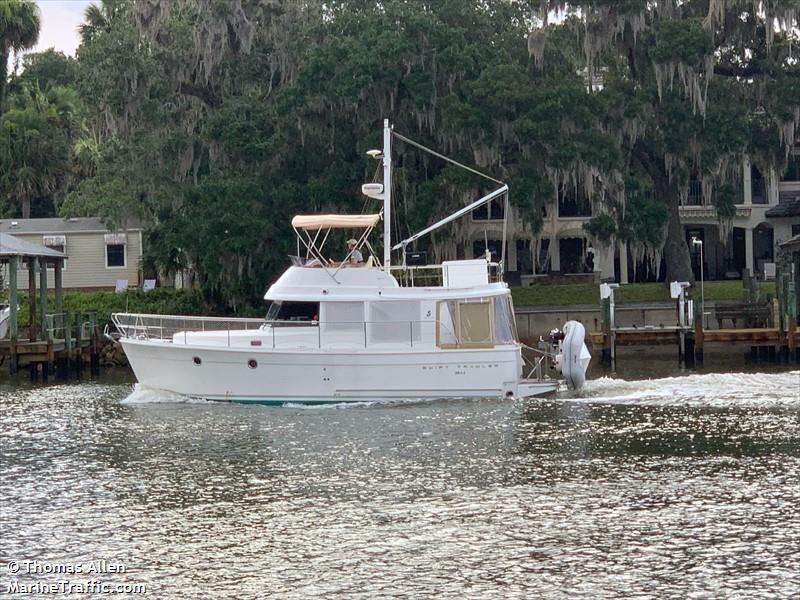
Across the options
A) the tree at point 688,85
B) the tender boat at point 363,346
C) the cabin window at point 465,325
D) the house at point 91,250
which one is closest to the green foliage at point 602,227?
the tree at point 688,85

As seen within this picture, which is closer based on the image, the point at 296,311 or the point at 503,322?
the point at 503,322

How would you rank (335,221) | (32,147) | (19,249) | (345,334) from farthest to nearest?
1. (32,147)
2. (19,249)
3. (335,221)
4. (345,334)

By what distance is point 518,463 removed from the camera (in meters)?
22.3

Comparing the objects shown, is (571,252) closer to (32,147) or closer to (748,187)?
(748,187)

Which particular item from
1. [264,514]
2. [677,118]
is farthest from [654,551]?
[677,118]

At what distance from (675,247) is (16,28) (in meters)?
31.6

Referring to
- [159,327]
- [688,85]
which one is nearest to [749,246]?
[688,85]

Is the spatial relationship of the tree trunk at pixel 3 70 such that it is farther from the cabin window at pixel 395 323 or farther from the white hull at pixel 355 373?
the cabin window at pixel 395 323

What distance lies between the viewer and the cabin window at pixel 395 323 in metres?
29.5

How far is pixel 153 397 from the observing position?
30.9 metres

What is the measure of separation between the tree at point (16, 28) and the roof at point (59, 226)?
6.81 meters

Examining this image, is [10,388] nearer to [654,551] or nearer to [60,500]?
[60,500]

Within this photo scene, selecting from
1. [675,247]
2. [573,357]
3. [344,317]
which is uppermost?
[675,247]

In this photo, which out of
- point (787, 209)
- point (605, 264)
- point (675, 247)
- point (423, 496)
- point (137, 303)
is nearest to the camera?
point (423, 496)
